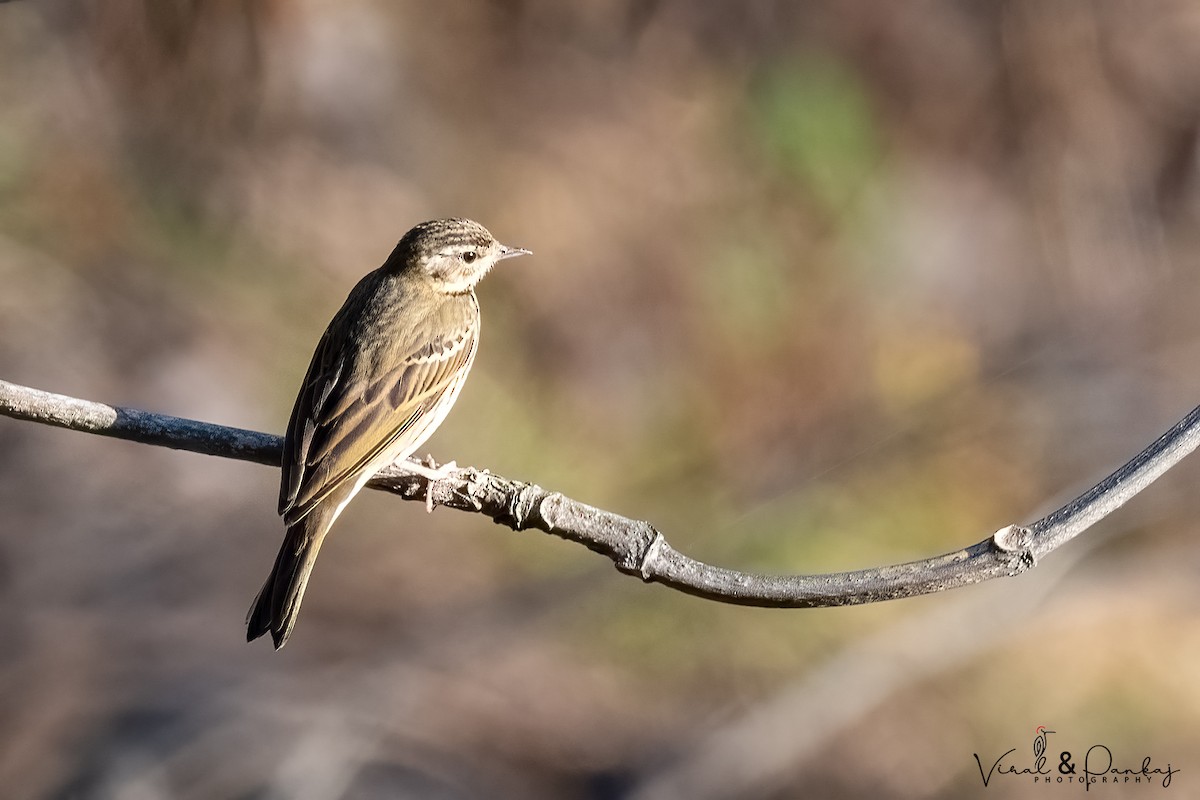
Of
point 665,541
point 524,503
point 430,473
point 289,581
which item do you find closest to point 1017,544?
point 665,541

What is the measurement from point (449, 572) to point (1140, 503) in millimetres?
4632

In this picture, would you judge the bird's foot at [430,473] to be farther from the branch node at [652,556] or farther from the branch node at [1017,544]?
the branch node at [1017,544]

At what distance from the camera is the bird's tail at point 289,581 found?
4484 mm

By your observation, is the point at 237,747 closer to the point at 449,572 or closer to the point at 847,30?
the point at 449,572

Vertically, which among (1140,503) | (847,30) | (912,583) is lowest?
(912,583)

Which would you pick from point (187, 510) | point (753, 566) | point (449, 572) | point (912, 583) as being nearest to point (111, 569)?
point (187, 510)

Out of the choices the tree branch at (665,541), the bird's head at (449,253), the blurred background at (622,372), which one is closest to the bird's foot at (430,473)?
the tree branch at (665,541)

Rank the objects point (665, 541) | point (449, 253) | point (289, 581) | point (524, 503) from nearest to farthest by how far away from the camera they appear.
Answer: point (665, 541)
point (524, 503)
point (289, 581)
point (449, 253)

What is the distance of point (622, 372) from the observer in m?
9.50

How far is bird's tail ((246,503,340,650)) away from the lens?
448 centimetres

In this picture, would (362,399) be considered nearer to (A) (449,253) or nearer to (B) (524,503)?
(A) (449,253)

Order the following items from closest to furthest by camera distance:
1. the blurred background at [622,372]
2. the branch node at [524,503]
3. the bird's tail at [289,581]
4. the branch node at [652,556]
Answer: the branch node at [652,556], the branch node at [524,503], the bird's tail at [289,581], the blurred background at [622,372]

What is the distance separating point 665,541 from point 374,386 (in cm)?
170

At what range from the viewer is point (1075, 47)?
10742 mm
